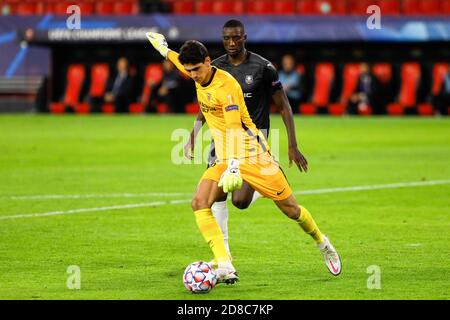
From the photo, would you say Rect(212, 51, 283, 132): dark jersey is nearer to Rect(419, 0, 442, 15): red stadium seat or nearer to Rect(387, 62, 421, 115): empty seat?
Rect(387, 62, 421, 115): empty seat

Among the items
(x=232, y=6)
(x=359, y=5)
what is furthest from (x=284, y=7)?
(x=359, y=5)

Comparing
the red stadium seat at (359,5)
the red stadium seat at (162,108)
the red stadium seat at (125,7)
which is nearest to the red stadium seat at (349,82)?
the red stadium seat at (359,5)

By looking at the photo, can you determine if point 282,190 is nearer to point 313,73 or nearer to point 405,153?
point 405,153

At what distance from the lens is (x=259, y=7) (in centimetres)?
3834

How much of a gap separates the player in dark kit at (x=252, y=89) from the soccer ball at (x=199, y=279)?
110cm

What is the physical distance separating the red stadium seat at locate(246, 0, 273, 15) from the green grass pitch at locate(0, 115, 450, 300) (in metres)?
13.1

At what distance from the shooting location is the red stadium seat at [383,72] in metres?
36.4

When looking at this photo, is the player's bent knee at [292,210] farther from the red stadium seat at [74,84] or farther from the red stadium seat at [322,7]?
the red stadium seat at [74,84]

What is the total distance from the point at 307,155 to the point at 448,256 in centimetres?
1210

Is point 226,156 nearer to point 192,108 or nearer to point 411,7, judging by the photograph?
point 192,108

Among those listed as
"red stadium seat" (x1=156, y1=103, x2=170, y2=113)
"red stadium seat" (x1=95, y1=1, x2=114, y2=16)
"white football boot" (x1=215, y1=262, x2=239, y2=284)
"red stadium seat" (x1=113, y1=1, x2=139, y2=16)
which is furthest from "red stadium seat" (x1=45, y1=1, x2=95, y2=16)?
"white football boot" (x1=215, y1=262, x2=239, y2=284)

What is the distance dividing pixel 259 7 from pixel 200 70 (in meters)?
29.4

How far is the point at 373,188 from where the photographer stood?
1727cm
